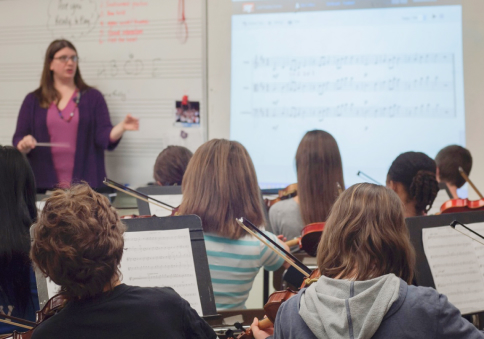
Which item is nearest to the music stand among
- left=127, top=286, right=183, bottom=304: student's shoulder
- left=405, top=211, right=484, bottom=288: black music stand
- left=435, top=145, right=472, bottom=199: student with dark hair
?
left=405, top=211, right=484, bottom=288: black music stand

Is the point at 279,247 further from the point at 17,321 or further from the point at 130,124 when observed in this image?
the point at 130,124

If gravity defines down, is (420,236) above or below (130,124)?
below

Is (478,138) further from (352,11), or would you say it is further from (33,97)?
(33,97)

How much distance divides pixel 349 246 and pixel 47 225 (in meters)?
0.68

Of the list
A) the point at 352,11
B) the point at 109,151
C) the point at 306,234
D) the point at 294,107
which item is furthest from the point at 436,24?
the point at 109,151

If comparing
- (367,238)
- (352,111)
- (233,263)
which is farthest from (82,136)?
(367,238)

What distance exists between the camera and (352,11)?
3932 millimetres

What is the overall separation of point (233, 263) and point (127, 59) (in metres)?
2.61

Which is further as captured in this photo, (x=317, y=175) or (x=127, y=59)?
(x=127, y=59)

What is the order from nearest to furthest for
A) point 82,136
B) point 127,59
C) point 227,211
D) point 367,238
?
point 367,238
point 227,211
point 82,136
point 127,59

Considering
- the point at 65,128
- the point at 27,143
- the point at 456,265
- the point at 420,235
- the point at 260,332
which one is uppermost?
the point at 65,128

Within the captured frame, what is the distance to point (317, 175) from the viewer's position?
9.00 feet

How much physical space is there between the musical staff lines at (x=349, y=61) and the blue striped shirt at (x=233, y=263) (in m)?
2.19

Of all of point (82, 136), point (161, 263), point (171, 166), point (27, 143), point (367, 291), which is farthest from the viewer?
point (82, 136)
